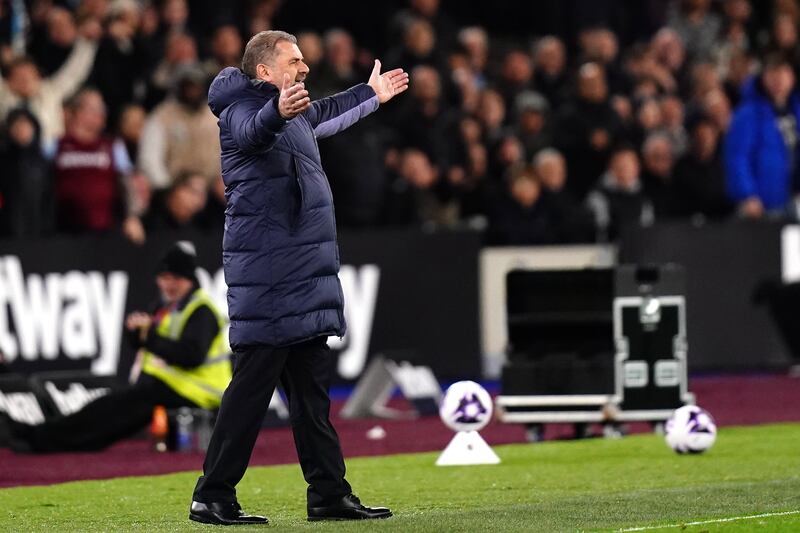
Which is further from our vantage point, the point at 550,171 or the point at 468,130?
the point at 468,130

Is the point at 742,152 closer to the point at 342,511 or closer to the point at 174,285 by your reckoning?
the point at 174,285

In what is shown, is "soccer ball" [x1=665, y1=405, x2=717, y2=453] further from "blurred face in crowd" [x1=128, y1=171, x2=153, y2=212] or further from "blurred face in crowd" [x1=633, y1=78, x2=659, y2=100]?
"blurred face in crowd" [x1=633, y1=78, x2=659, y2=100]

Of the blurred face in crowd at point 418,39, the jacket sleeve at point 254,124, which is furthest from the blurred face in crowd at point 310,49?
the jacket sleeve at point 254,124

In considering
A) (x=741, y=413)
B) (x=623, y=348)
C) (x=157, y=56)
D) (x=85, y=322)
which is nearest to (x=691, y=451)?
(x=623, y=348)

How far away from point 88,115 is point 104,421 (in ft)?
12.7

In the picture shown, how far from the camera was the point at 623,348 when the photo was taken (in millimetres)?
15086

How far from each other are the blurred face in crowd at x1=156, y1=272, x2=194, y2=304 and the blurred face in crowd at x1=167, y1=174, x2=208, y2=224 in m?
4.09

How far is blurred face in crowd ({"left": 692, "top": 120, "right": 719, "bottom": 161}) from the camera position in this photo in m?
22.1

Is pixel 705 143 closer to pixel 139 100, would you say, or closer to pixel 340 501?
pixel 139 100

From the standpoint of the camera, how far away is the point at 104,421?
14.7m

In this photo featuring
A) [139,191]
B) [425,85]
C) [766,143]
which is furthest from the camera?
[766,143]

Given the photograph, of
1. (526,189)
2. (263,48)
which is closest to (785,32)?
(526,189)

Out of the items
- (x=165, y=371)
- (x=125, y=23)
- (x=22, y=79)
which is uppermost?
(x=125, y=23)

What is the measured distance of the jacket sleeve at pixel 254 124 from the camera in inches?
333
